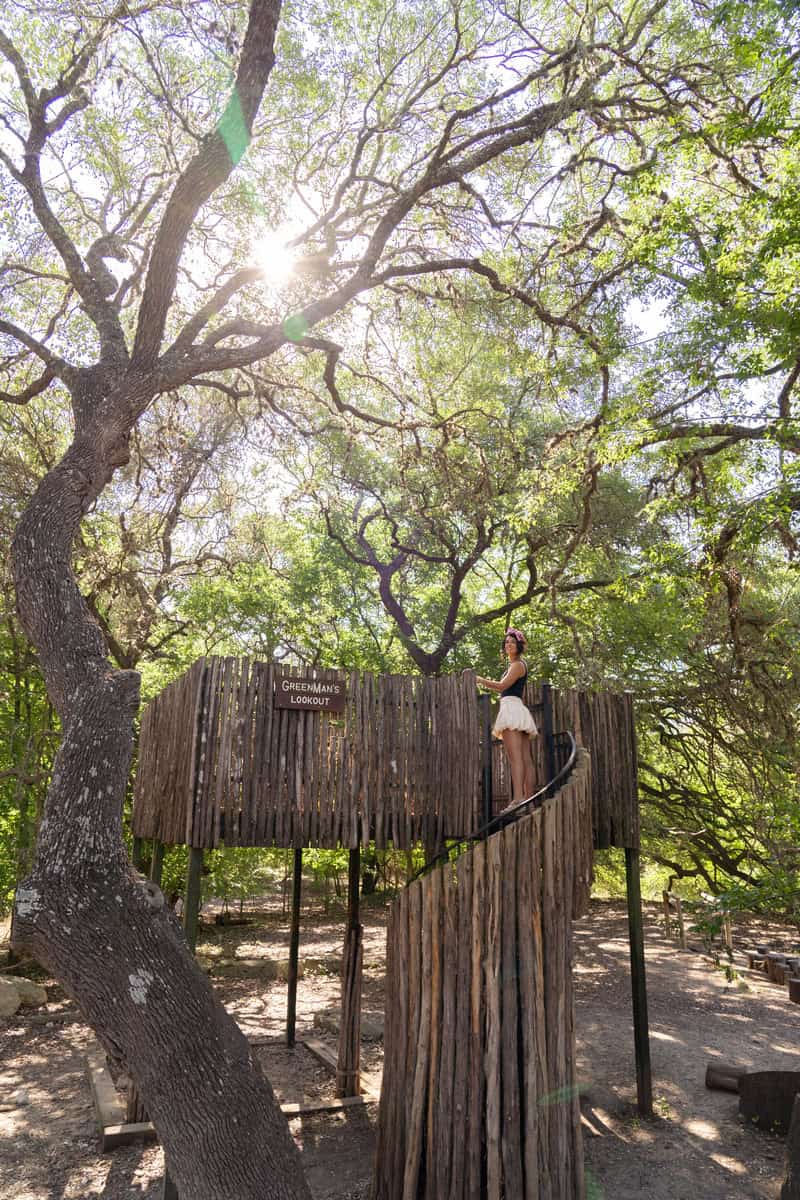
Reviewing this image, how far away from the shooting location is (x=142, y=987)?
183 inches

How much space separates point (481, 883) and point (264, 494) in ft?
46.5

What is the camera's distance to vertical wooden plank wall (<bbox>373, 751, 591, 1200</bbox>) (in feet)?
17.6

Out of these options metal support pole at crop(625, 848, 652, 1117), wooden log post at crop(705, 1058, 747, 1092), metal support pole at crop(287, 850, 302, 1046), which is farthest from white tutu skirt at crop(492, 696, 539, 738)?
wooden log post at crop(705, 1058, 747, 1092)

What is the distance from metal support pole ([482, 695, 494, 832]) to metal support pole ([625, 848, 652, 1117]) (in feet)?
7.21

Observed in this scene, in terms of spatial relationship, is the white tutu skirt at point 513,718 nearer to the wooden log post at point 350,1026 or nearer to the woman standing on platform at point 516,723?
the woman standing on platform at point 516,723

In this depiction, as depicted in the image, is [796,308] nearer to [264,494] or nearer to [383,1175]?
[383,1175]

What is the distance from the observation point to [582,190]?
37.1 ft

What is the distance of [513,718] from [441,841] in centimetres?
152

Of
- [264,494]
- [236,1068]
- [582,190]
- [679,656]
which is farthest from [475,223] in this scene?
Answer: [236,1068]

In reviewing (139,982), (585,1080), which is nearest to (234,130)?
(139,982)

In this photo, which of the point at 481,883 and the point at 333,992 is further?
the point at 333,992

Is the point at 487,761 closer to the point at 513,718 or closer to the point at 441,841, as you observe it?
the point at 513,718

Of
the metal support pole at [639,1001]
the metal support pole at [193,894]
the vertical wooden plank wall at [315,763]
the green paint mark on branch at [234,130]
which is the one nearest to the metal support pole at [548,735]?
the vertical wooden plank wall at [315,763]

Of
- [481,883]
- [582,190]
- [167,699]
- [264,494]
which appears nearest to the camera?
[481,883]
